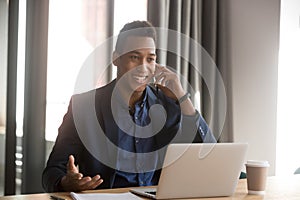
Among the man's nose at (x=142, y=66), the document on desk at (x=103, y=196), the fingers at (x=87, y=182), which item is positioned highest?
the man's nose at (x=142, y=66)

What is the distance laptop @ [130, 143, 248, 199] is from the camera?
61.7 inches

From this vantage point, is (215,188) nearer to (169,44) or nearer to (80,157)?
(80,157)

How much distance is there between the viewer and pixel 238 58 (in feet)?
11.8

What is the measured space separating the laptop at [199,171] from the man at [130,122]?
49 centimetres

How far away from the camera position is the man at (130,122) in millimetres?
2170

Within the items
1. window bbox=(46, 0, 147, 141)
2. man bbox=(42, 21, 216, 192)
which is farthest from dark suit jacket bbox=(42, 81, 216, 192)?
window bbox=(46, 0, 147, 141)

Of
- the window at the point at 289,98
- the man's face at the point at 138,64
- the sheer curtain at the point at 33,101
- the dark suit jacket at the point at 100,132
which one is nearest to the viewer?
the dark suit jacket at the point at 100,132

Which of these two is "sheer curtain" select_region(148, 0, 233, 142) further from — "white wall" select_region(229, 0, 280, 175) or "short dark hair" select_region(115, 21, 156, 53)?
"short dark hair" select_region(115, 21, 156, 53)

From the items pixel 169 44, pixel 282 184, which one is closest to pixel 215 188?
pixel 282 184

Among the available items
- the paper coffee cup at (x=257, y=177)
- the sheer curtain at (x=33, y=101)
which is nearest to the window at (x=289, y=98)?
the sheer curtain at (x=33, y=101)

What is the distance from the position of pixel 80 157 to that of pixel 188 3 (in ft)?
5.43

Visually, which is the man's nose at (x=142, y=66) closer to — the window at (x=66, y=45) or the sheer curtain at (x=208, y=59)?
the window at (x=66, y=45)

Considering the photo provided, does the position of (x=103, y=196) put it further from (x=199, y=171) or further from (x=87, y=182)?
(x=199, y=171)

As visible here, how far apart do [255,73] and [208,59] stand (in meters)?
0.36
